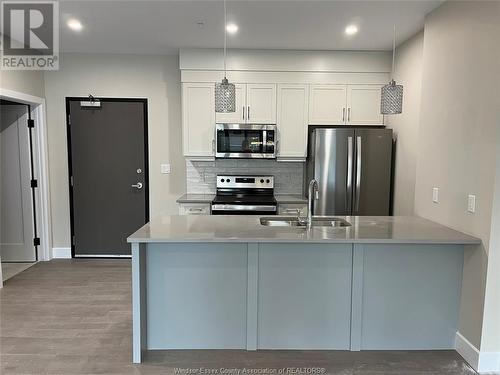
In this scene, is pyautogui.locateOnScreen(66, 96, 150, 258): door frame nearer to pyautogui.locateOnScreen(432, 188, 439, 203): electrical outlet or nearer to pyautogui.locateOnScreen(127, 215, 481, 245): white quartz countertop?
pyautogui.locateOnScreen(127, 215, 481, 245): white quartz countertop

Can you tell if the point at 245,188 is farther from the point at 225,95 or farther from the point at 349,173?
the point at 225,95

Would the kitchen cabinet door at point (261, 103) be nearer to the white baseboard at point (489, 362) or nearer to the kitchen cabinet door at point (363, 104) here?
the kitchen cabinet door at point (363, 104)

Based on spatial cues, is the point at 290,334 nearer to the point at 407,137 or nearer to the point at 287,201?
the point at 287,201

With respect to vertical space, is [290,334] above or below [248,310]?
below

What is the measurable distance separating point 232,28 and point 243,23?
0.17 metres

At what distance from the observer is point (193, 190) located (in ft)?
15.3

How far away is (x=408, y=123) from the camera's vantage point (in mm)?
3697

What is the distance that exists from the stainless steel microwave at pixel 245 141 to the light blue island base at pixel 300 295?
1876mm

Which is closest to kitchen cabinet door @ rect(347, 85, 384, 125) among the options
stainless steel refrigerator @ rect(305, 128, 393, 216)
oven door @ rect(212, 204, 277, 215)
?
stainless steel refrigerator @ rect(305, 128, 393, 216)

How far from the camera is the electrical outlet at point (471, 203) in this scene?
2393 millimetres

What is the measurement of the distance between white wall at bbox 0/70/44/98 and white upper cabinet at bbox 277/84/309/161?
9.85ft

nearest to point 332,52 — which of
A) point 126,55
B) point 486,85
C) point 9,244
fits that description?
point 486,85

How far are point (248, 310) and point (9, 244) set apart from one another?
376 centimetres

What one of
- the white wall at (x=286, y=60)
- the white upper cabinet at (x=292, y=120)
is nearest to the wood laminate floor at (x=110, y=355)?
the white upper cabinet at (x=292, y=120)
